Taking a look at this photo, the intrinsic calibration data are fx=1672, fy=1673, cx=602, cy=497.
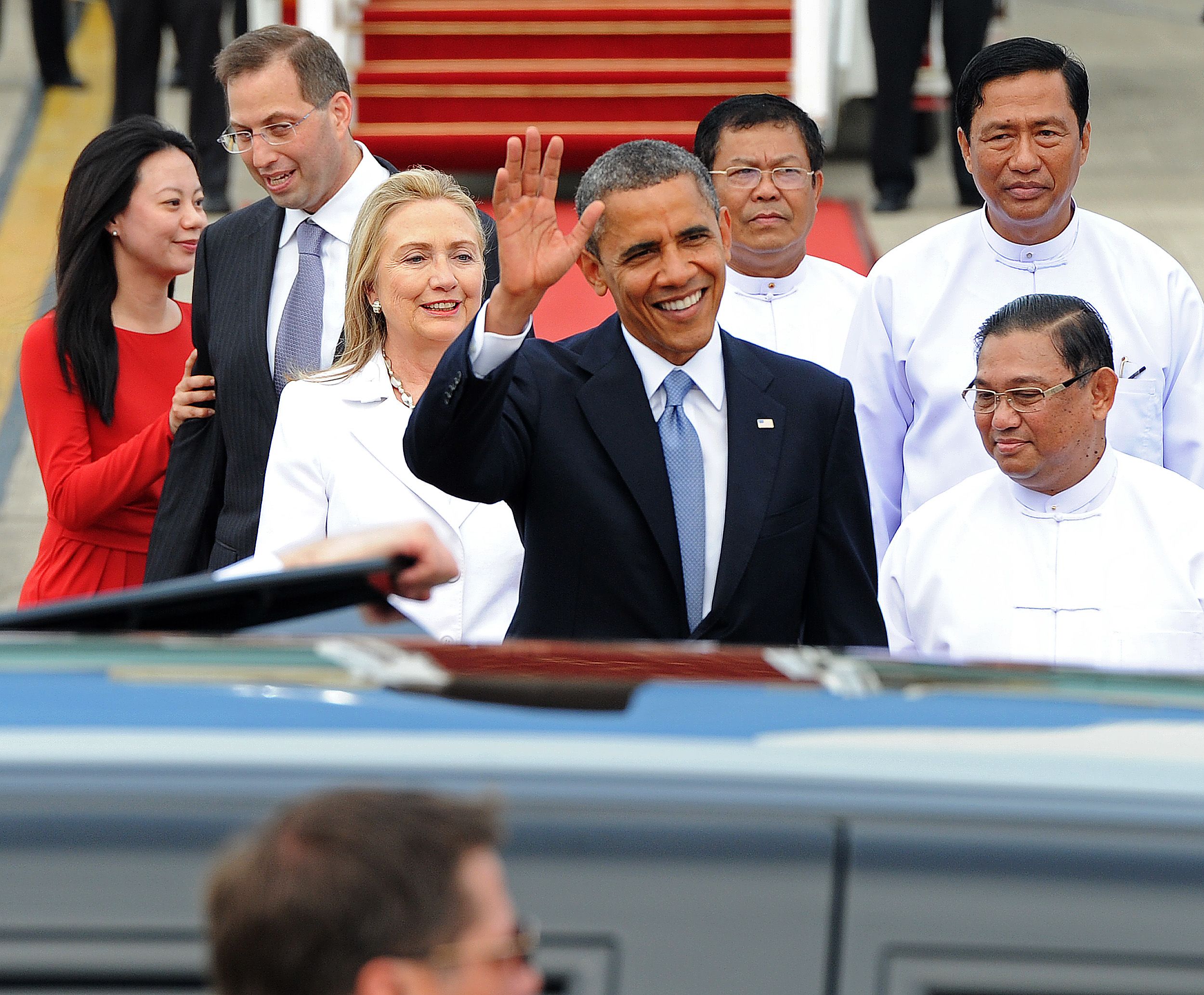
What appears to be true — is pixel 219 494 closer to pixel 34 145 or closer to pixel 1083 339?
pixel 1083 339

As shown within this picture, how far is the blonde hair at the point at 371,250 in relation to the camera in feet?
10.9

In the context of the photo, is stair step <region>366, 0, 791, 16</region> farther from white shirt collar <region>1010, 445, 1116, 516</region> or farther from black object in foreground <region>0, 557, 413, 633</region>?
black object in foreground <region>0, 557, 413, 633</region>

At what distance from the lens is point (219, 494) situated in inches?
145

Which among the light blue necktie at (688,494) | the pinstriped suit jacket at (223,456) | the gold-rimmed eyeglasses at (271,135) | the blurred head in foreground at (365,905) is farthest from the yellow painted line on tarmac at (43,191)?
the blurred head in foreground at (365,905)

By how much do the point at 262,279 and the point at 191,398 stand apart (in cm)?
33

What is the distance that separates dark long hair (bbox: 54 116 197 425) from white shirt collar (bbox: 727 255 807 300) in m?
1.41

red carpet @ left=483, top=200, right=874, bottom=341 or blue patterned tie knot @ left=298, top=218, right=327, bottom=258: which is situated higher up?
red carpet @ left=483, top=200, right=874, bottom=341

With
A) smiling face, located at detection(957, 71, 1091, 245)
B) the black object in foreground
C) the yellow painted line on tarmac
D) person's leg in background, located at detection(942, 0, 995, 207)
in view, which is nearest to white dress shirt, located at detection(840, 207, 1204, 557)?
smiling face, located at detection(957, 71, 1091, 245)

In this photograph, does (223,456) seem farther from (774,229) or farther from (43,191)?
(43,191)

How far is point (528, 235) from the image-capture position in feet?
8.45

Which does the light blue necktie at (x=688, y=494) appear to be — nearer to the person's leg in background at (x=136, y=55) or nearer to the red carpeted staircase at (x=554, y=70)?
the red carpeted staircase at (x=554, y=70)

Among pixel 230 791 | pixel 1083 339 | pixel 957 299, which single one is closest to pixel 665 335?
pixel 1083 339

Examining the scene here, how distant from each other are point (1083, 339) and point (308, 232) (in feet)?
5.82

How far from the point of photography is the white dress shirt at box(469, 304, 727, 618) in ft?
8.90
